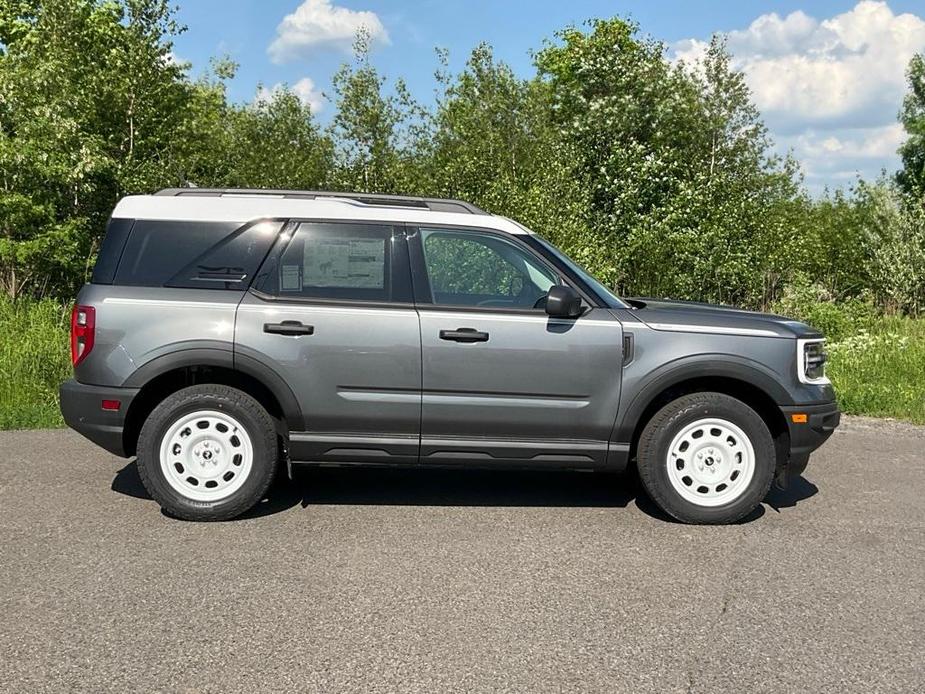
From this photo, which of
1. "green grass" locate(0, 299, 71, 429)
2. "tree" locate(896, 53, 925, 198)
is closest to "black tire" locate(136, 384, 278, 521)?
"green grass" locate(0, 299, 71, 429)

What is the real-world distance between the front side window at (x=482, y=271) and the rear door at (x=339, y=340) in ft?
0.65

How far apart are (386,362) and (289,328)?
23.9 inches

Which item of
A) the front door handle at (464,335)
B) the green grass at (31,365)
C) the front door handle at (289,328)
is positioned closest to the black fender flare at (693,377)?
the front door handle at (464,335)

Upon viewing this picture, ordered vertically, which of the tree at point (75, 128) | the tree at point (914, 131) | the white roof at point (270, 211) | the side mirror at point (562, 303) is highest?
the tree at point (914, 131)

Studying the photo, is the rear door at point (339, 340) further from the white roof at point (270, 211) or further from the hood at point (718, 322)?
the hood at point (718, 322)

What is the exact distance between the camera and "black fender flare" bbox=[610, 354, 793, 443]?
5152 millimetres

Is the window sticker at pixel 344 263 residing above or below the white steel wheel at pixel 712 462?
above

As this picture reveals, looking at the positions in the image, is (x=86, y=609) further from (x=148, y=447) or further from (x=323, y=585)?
(x=148, y=447)

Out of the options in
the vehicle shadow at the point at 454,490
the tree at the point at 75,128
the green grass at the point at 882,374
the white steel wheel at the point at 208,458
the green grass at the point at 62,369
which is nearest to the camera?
the white steel wheel at the point at 208,458

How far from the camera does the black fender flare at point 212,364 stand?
507 cm

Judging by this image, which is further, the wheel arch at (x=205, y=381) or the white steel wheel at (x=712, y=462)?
the white steel wheel at (x=712, y=462)

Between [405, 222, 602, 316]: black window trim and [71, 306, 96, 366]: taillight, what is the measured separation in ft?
6.29

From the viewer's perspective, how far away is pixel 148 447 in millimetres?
5078

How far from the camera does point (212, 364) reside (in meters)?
5.09
